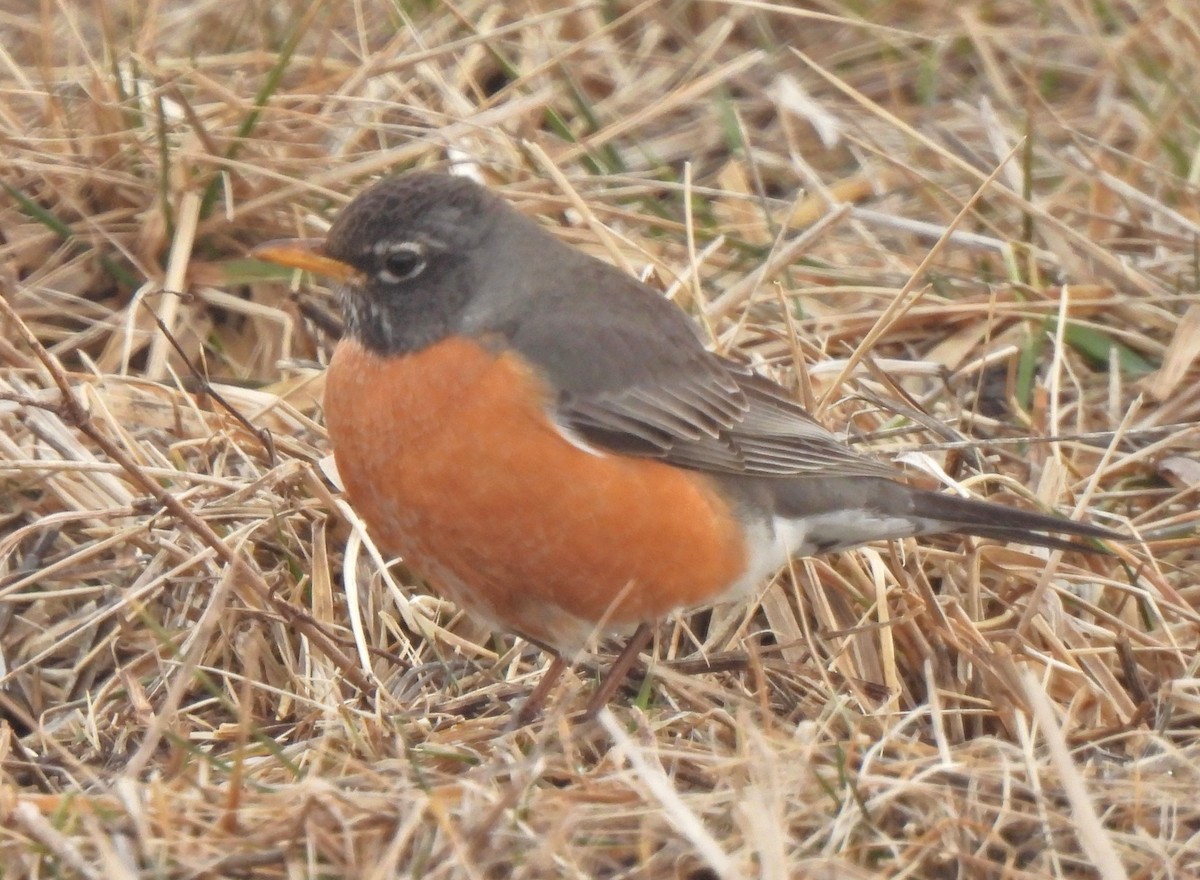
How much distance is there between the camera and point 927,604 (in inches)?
161

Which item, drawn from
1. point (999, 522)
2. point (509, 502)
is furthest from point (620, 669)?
point (999, 522)

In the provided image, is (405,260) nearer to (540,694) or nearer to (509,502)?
(509,502)

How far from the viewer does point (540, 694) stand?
13.3 ft

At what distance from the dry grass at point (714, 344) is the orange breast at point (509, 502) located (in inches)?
9.3

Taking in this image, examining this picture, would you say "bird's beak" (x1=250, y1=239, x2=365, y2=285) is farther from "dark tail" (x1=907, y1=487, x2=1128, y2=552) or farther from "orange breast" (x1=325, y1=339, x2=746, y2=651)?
"dark tail" (x1=907, y1=487, x2=1128, y2=552)

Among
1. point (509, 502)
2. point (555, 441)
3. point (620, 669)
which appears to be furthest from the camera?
point (620, 669)

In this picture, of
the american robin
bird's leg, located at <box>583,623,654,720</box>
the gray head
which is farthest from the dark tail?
the gray head

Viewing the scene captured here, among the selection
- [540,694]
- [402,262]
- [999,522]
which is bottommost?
[540,694]

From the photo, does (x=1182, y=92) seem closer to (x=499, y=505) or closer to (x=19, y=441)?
(x=499, y=505)

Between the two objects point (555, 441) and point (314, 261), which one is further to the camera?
point (314, 261)

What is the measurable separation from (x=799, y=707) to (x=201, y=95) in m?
2.87

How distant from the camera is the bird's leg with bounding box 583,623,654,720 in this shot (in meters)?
4.05

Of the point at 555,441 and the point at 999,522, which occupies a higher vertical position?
the point at 555,441

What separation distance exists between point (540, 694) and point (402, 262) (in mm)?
1040
